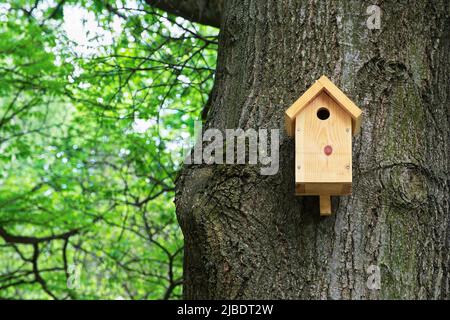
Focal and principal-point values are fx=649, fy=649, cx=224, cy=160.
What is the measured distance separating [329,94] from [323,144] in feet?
0.62

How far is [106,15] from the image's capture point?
5.10 m

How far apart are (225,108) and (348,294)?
96 cm

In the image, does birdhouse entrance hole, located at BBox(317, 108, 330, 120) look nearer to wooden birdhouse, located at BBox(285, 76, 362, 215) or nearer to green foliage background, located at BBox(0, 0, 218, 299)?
wooden birdhouse, located at BBox(285, 76, 362, 215)

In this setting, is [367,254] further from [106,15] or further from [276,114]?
[106,15]

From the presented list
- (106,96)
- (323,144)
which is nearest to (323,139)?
(323,144)

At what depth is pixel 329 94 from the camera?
2.39 meters

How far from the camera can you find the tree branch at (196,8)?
15.1 feet

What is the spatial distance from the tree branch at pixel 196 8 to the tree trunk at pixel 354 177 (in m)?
1.80

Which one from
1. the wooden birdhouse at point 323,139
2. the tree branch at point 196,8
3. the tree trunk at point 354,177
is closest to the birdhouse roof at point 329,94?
the wooden birdhouse at point 323,139

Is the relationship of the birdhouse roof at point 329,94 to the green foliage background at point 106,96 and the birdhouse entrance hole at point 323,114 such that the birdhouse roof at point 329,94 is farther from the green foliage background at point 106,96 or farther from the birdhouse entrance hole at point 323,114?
the green foliage background at point 106,96

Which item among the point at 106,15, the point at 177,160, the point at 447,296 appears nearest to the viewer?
the point at 447,296

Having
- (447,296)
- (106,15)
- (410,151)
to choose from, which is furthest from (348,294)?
(106,15)

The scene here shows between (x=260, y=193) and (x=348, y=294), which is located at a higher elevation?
(x=260, y=193)

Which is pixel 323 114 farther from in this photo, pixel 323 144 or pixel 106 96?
pixel 106 96
